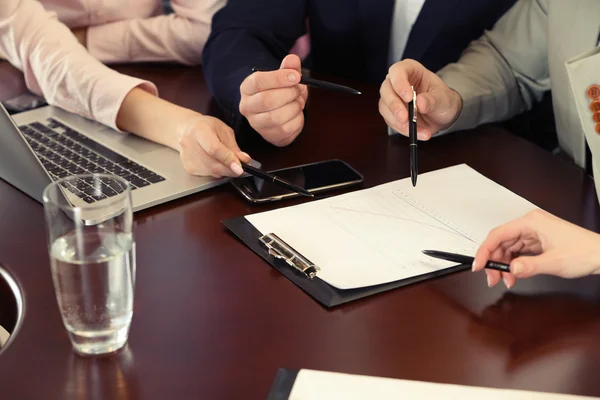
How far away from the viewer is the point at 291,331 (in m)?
0.80

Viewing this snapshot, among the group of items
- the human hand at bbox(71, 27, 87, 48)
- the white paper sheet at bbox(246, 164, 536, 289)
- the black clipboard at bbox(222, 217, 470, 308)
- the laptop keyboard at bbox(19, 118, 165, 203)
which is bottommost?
the laptop keyboard at bbox(19, 118, 165, 203)

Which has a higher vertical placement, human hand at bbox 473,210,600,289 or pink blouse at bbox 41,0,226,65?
human hand at bbox 473,210,600,289

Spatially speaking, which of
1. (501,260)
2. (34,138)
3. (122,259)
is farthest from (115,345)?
(34,138)

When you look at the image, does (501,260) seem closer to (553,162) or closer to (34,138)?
(553,162)

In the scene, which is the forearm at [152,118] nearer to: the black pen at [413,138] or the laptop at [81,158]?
the laptop at [81,158]

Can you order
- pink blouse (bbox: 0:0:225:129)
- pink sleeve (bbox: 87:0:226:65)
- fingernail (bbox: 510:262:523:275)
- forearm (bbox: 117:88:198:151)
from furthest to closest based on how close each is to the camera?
1. pink sleeve (bbox: 87:0:226:65)
2. pink blouse (bbox: 0:0:225:129)
3. forearm (bbox: 117:88:198:151)
4. fingernail (bbox: 510:262:523:275)

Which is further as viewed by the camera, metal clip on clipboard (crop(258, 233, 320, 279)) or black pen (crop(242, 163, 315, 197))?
black pen (crop(242, 163, 315, 197))

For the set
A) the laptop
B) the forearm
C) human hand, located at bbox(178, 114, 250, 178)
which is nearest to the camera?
the laptop

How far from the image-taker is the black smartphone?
1.06m

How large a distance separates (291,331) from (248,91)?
49 cm

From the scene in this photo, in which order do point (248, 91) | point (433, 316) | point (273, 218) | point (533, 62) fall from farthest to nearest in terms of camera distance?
1. point (533, 62)
2. point (248, 91)
3. point (273, 218)
4. point (433, 316)

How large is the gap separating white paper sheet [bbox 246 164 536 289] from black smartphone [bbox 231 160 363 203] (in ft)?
0.11

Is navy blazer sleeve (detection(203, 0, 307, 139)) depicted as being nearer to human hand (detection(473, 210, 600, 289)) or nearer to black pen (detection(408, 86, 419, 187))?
black pen (detection(408, 86, 419, 187))

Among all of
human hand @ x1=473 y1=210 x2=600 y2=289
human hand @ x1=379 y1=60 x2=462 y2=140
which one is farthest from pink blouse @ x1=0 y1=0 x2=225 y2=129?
human hand @ x1=473 y1=210 x2=600 y2=289
